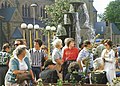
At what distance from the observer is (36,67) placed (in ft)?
42.7

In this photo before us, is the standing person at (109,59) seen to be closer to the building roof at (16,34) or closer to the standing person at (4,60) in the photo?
the standing person at (4,60)

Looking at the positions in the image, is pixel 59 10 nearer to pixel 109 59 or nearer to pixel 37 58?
pixel 37 58

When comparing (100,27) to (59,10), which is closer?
(59,10)

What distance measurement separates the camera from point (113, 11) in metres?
92.7

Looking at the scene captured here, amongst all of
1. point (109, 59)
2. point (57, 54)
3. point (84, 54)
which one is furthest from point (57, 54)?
point (109, 59)

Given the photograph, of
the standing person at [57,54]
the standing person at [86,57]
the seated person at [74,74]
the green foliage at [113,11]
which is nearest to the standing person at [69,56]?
the standing person at [57,54]

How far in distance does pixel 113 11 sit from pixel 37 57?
266 ft

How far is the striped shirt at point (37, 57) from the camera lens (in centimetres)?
1295

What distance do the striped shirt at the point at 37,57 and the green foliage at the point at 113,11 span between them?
8014 centimetres

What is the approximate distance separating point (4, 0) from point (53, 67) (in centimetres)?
6063

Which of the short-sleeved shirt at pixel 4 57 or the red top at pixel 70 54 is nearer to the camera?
the short-sleeved shirt at pixel 4 57

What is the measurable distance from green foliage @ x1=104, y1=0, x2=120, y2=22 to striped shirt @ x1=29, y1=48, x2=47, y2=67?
263ft

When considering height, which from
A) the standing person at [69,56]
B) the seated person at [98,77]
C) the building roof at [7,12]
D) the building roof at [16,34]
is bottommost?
the building roof at [16,34]

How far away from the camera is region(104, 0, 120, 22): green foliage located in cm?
9238
